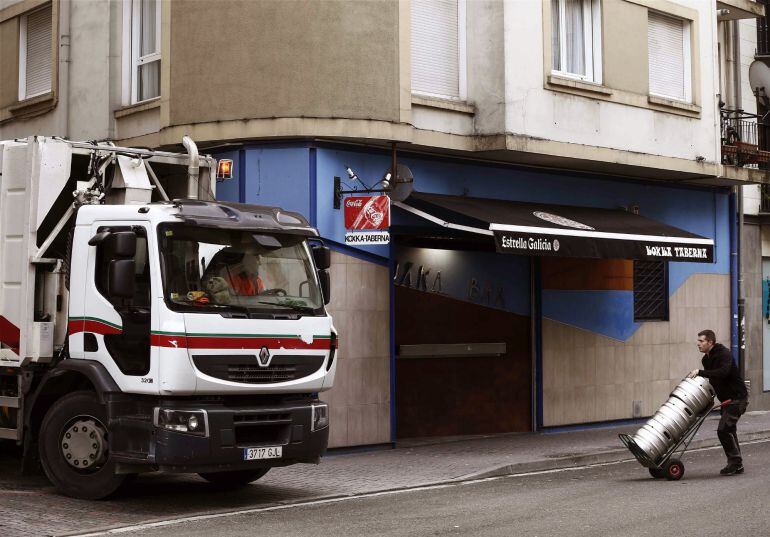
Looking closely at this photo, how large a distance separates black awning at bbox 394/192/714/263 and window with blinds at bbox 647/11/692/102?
96.6 inches

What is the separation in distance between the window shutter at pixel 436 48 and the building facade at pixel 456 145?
0.04 metres

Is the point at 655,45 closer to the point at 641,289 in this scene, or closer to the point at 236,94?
the point at 641,289

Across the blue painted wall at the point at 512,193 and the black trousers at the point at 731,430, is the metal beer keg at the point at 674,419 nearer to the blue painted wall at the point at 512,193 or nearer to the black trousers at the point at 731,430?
the black trousers at the point at 731,430

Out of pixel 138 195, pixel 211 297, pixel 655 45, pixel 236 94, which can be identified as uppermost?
pixel 655 45

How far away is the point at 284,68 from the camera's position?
15414mm

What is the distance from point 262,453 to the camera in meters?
11.0

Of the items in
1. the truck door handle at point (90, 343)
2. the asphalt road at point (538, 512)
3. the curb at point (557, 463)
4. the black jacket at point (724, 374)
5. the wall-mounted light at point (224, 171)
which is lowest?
the asphalt road at point (538, 512)

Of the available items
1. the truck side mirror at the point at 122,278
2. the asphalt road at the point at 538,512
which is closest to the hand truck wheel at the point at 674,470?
the asphalt road at the point at 538,512

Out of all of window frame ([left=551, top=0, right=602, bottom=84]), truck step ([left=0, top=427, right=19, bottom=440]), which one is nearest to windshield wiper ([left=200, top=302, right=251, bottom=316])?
truck step ([left=0, top=427, right=19, bottom=440])

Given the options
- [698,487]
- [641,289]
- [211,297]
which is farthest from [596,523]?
[641,289]

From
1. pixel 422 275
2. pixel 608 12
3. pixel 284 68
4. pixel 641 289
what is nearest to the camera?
pixel 284 68

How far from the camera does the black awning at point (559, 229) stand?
15.4 metres

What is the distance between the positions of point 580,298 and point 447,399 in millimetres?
3232

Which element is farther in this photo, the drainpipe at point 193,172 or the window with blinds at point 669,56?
the window with blinds at point 669,56
